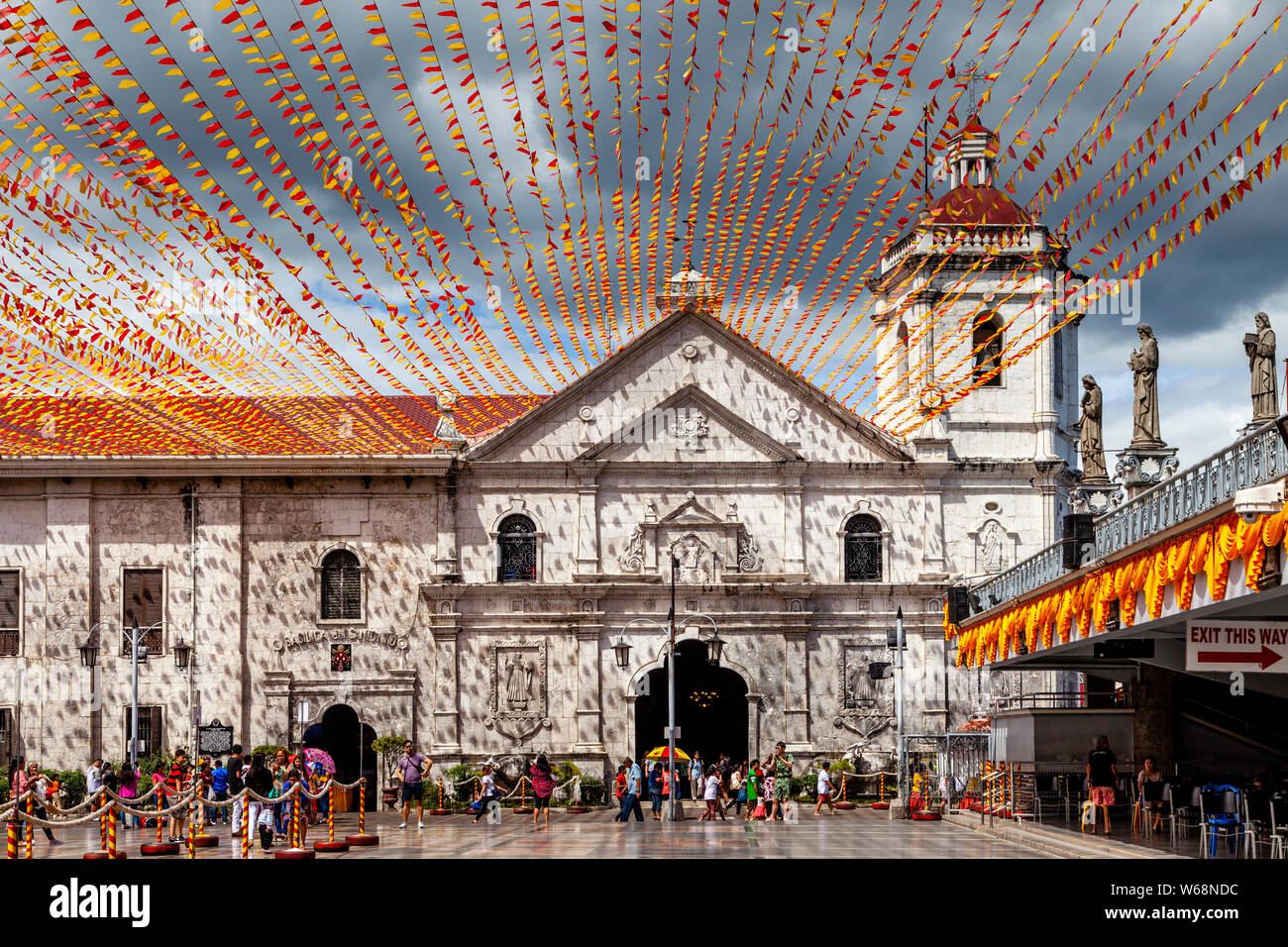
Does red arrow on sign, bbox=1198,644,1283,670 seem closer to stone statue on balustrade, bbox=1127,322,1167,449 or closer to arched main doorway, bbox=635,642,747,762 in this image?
stone statue on balustrade, bbox=1127,322,1167,449

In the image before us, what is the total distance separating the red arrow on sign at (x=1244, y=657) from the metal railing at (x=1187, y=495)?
1870mm

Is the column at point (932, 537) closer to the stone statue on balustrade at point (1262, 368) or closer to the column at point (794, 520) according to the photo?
the column at point (794, 520)

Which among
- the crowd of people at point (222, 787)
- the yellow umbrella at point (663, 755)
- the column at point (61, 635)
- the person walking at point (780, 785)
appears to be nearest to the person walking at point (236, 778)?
the crowd of people at point (222, 787)

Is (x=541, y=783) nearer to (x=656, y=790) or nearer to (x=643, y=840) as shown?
(x=643, y=840)

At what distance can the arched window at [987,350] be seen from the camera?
4719 centimetres

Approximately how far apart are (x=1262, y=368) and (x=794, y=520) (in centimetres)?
2327

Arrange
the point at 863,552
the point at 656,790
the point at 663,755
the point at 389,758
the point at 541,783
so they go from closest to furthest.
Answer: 1. the point at 541,783
2. the point at 656,790
3. the point at 663,755
4. the point at 389,758
5. the point at 863,552

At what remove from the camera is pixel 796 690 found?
45031 mm

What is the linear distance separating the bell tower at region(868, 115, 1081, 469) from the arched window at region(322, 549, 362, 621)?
15.7m

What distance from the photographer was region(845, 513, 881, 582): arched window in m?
46.2

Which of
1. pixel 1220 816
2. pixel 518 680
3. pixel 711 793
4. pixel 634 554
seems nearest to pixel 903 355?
pixel 634 554
